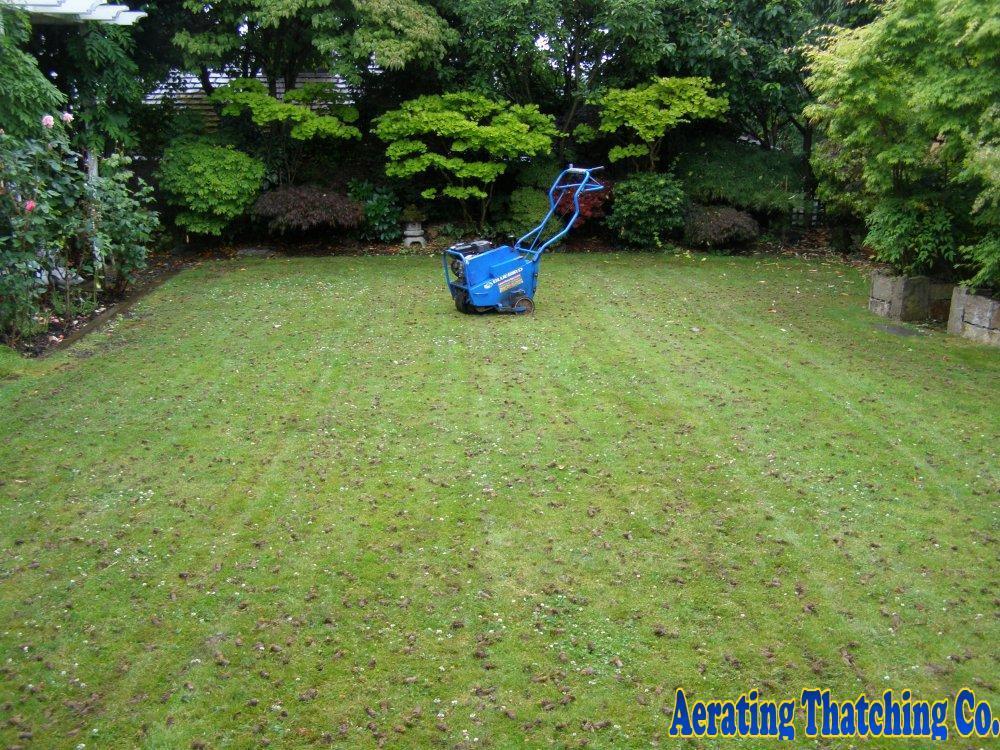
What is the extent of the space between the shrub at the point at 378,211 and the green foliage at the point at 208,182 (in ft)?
5.59

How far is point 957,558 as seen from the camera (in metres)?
4.01

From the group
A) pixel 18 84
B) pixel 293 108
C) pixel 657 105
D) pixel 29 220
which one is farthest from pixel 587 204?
pixel 29 220

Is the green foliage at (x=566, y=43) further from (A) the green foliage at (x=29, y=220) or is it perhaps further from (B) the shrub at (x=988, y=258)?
(A) the green foliage at (x=29, y=220)

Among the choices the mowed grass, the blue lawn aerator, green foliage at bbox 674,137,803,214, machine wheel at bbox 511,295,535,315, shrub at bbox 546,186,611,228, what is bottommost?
the mowed grass

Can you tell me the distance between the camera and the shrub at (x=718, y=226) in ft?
42.7

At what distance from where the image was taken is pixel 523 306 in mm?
9094

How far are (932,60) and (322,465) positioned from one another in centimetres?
671

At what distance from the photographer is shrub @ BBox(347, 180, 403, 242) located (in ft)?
44.3

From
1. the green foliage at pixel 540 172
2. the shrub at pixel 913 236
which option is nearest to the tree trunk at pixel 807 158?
the green foliage at pixel 540 172

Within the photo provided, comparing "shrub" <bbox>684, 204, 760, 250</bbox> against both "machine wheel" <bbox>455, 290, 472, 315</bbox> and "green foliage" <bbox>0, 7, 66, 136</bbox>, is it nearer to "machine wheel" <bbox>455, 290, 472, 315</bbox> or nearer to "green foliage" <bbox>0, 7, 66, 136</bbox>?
"machine wheel" <bbox>455, 290, 472, 315</bbox>

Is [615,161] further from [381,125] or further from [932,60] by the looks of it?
[932,60]

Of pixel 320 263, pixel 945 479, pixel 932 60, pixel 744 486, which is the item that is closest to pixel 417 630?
pixel 744 486

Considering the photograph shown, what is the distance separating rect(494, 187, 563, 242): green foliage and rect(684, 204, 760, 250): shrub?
223cm

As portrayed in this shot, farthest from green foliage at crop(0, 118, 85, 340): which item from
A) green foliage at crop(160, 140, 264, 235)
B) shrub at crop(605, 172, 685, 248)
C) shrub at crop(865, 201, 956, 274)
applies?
shrub at crop(865, 201, 956, 274)
